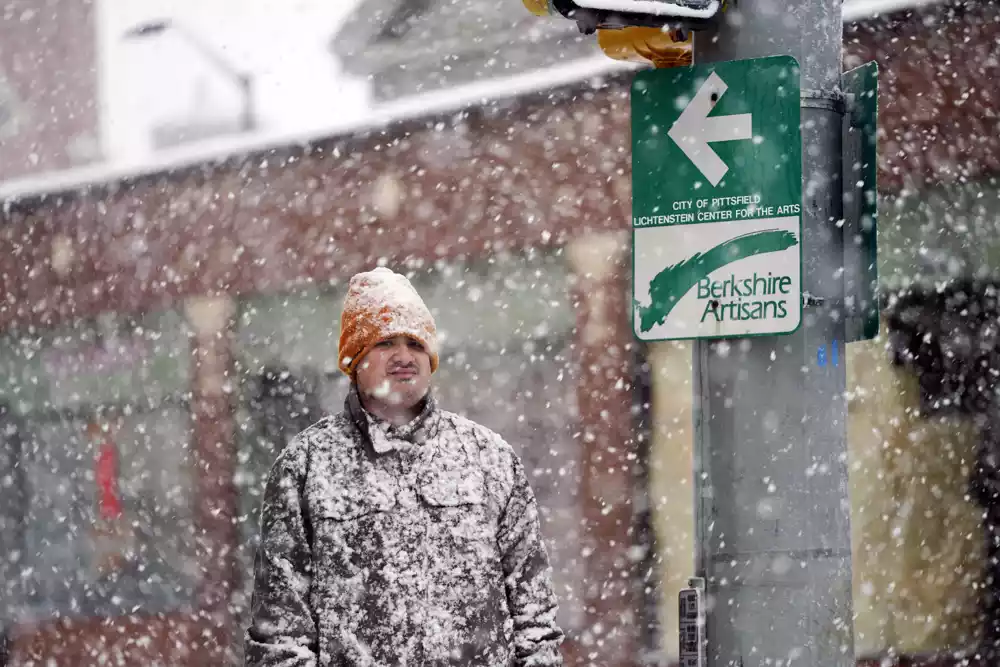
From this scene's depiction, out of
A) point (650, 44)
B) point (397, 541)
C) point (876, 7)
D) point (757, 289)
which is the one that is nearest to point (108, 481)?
point (876, 7)

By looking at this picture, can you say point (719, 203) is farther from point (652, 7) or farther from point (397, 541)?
point (397, 541)

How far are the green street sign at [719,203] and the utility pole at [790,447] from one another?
0.22 ft

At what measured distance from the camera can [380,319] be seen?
3.70 meters

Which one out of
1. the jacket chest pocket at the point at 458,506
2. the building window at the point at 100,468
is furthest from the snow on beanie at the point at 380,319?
the building window at the point at 100,468

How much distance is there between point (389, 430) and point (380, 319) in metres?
0.32

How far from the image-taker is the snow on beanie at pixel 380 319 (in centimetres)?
370

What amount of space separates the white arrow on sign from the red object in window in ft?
31.4

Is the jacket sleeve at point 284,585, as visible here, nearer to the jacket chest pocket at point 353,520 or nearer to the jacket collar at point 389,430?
the jacket chest pocket at point 353,520

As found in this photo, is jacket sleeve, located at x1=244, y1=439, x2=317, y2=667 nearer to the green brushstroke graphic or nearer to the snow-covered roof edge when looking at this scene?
the green brushstroke graphic

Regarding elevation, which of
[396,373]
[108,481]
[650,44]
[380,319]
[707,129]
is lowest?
[108,481]

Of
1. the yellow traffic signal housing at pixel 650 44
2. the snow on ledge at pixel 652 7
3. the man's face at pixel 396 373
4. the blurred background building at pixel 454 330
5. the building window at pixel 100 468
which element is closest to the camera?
the snow on ledge at pixel 652 7

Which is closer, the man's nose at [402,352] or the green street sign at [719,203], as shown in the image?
the green street sign at [719,203]

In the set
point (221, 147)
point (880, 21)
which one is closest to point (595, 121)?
point (880, 21)

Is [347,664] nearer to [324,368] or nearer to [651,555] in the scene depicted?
[651,555]
